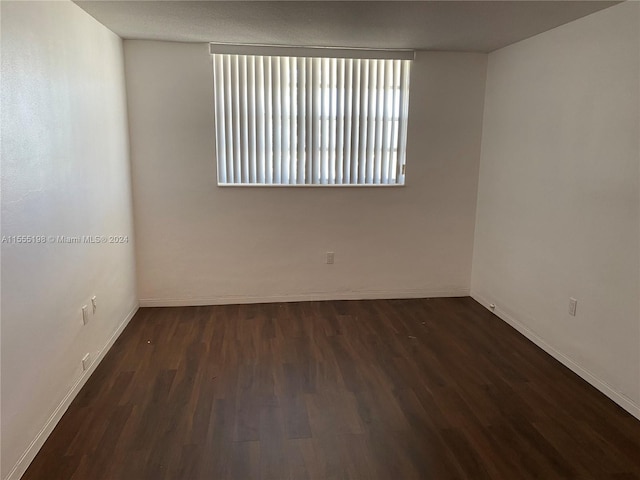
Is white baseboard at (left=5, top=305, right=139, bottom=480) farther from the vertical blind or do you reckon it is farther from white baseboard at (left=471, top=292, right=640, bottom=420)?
white baseboard at (left=471, top=292, right=640, bottom=420)

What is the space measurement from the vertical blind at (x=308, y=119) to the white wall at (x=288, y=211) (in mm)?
119

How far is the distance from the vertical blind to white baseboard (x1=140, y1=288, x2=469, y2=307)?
1.10 metres

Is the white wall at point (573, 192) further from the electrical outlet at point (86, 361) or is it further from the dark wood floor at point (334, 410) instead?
the electrical outlet at point (86, 361)

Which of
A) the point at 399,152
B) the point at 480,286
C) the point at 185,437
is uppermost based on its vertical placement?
the point at 399,152

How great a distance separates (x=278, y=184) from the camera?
4.15 m

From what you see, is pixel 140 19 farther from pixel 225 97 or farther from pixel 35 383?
pixel 35 383

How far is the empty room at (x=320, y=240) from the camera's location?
7.25 feet

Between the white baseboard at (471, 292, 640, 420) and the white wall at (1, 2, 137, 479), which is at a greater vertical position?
the white wall at (1, 2, 137, 479)

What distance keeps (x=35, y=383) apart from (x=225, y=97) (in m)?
2.70

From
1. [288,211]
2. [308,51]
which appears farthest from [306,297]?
[308,51]

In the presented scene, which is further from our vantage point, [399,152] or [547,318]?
[399,152]

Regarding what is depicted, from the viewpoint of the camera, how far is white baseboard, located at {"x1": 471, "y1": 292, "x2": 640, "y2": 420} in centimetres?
262

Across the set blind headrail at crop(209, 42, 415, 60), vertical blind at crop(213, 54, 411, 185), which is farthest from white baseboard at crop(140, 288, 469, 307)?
blind headrail at crop(209, 42, 415, 60)

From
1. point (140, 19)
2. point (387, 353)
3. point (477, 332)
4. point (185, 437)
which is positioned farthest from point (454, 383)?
point (140, 19)
